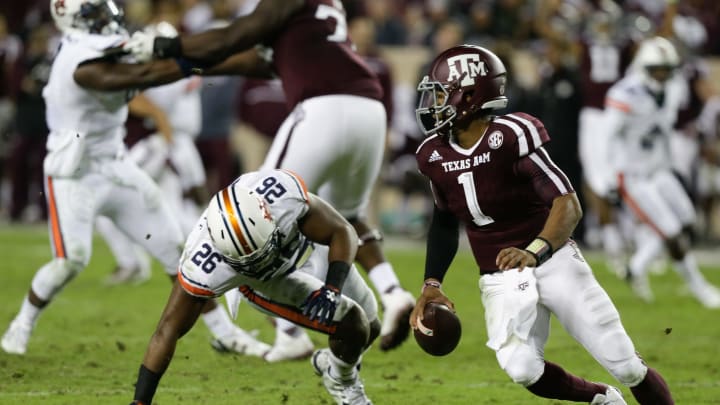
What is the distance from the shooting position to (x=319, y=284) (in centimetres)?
525

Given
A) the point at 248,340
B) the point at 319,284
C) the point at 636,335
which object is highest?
the point at 319,284

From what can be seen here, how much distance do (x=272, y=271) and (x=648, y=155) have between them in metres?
5.66

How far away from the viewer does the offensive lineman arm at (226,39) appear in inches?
244

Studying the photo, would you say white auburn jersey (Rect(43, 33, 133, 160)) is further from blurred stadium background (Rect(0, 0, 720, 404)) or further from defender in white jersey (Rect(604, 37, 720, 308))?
defender in white jersey (Rect(604, 37, 720, 308))

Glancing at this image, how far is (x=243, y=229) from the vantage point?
4.79 metres

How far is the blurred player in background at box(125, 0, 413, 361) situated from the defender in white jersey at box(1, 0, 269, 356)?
0.48m

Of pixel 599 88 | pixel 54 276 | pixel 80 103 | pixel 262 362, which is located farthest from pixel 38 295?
pixel 599 88

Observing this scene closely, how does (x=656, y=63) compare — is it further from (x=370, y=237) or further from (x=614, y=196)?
(x=370, y=237)

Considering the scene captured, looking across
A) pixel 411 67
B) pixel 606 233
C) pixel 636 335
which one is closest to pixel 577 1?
pixel 411 67

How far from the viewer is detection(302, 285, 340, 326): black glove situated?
483 centimetres

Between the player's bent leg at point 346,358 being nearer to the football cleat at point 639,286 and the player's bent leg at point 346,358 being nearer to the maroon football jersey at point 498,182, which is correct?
the maroon football jersey at point 498,182

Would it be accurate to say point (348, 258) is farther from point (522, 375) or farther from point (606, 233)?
point (606, 233)

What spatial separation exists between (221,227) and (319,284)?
1.99ft

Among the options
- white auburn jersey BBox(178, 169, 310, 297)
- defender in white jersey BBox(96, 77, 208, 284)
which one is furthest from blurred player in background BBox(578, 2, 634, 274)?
white auburn jersey BBox(178, 169, 310, 297)
